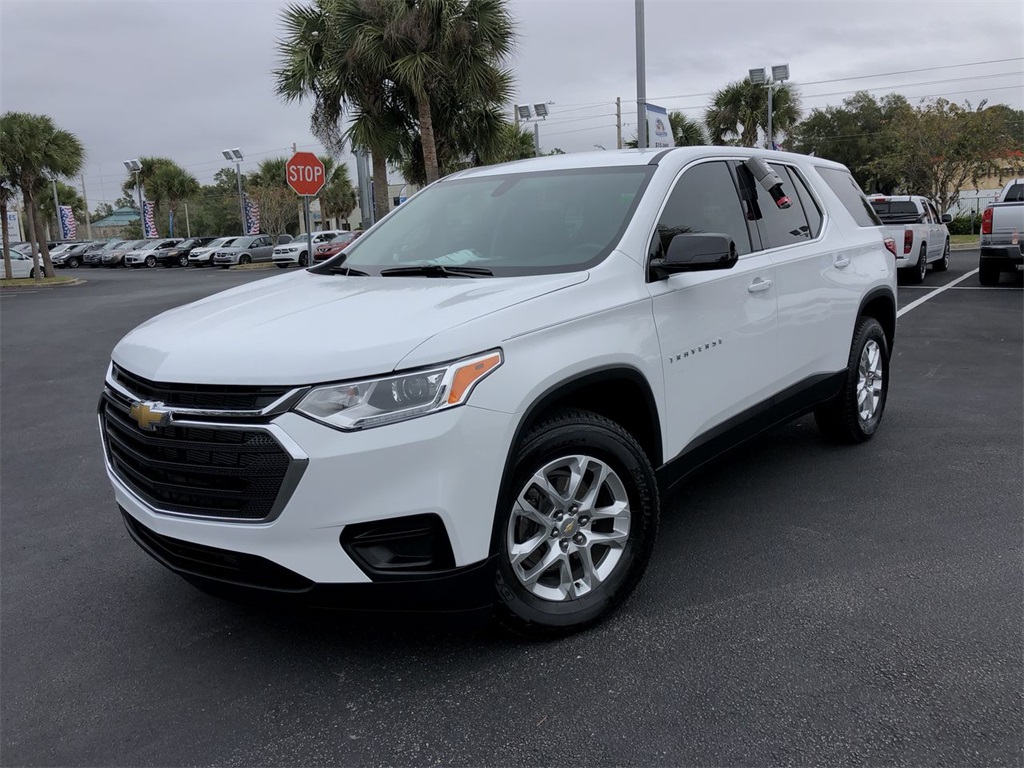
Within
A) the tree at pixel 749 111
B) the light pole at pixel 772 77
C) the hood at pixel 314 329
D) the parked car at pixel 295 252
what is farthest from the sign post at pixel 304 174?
the tree at pixel 749 111

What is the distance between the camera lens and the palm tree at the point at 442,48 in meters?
17.4

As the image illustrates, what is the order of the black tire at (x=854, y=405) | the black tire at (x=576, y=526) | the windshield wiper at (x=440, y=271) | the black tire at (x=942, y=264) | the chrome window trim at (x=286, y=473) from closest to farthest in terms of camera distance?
1. the chrome window trim at (x=286, y=473)
2. the black tire at (x=576, y=526)
3. the windshield wiper at (x=440, y=271)
4. the black tire at (x=854, y=405)
5. the black tire at (x=942, y=264)

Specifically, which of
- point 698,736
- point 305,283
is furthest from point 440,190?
point 698,736

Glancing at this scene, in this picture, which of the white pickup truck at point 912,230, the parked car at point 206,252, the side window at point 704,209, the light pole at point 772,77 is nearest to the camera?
the side window at point 704,209

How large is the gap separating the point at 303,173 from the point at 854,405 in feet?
32.6

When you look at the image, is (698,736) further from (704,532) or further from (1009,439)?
(1009,439)

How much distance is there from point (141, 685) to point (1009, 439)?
5370mm

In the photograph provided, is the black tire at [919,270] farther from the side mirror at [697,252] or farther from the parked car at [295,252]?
the parked car at [295,252]

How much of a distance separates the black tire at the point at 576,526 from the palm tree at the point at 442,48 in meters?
15.5

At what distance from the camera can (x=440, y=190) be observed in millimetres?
4609

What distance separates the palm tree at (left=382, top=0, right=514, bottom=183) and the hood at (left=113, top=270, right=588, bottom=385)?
15.1m

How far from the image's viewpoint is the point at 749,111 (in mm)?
35438

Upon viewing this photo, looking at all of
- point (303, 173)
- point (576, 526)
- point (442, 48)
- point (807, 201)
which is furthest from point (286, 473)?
point (442, 48)

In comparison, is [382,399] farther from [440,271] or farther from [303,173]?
[303,173]
